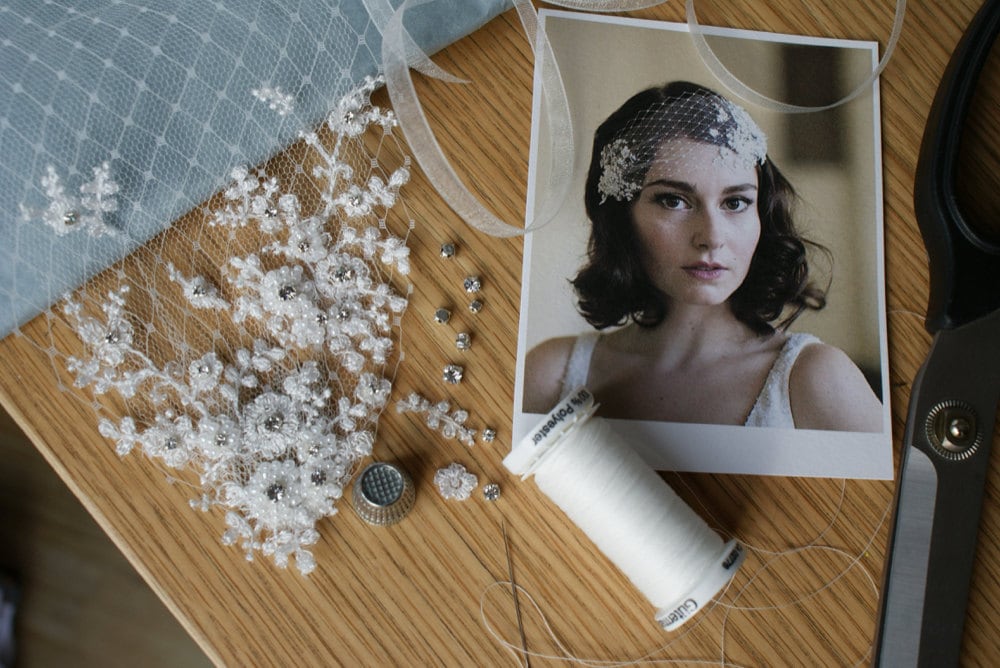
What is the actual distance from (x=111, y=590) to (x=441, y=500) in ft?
1.96

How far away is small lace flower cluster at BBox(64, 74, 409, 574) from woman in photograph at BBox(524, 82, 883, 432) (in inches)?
5.8

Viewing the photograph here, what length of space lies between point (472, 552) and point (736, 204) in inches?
14.3

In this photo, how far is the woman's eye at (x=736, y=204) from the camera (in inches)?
24.5

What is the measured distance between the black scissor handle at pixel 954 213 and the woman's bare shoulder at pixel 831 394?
70 millimetres

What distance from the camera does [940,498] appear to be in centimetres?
56

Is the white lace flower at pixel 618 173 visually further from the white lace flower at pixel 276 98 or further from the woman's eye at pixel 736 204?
the white lace flower at pixel 276 98

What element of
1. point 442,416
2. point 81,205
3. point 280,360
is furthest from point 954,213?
point 81,205

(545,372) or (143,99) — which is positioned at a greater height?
(143,99)

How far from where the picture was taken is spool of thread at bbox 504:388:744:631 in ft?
1.75

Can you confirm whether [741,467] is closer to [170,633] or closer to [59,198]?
[59,198]

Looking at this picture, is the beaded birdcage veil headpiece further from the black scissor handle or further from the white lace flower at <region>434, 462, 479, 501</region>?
the white lace flower at <region>434, 462, 479, 501</region>

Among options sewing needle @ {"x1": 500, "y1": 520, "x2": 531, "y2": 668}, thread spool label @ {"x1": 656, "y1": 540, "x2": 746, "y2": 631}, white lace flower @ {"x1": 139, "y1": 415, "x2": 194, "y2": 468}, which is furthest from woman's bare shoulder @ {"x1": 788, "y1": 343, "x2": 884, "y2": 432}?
white lace flower @ {"x1": 139, "y1": 415, "x2": 194, "y2": 468}

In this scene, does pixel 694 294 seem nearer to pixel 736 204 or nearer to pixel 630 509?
pixel 736 204

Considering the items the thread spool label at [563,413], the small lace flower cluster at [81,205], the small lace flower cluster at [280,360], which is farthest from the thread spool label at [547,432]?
the small lace flower cluster at [81,205]
